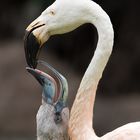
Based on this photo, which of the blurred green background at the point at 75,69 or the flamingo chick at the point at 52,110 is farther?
the blurred green background at the point at 75,69

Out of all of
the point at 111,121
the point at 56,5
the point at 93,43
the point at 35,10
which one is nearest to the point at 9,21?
the point at 35,10

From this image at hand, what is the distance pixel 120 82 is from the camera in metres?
10.3

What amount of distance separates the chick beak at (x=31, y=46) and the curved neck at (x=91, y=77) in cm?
24

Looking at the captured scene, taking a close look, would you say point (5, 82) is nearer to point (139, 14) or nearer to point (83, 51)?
point (83, 51)

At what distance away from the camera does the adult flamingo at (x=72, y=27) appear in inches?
131

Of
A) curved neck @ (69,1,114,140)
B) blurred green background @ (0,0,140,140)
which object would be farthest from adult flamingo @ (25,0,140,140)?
blurred green background @ (0,0,140,140)

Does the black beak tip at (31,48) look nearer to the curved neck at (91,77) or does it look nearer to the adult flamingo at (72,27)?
the adult flamingo at (72,27)

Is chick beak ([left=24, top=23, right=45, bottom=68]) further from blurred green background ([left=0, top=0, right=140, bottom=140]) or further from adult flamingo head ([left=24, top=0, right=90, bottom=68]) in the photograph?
blurred green background ([left=0, top=0, right=140, bottom=140])

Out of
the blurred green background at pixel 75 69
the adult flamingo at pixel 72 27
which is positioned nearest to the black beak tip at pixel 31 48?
the adult flamingo at pixel 72 27

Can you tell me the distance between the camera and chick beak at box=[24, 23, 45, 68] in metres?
3.33

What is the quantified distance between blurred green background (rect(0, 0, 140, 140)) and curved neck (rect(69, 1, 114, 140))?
5759 mm

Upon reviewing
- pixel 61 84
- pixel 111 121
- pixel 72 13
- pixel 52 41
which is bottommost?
pixel 111 121

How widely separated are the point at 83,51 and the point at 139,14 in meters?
0.96

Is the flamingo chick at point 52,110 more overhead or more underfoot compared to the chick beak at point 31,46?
more underfoot
